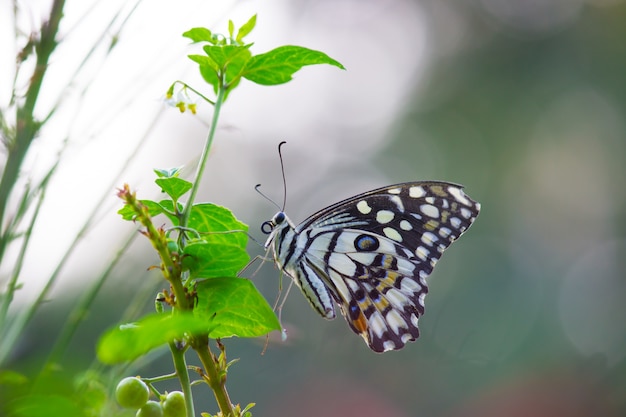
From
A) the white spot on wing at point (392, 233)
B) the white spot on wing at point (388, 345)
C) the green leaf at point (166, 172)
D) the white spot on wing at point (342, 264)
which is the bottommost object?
the white spot on wing at point (388, 345)

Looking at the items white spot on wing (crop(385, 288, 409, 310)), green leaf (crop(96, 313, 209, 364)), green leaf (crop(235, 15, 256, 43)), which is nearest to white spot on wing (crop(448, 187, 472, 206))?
white spot on wing (crop(385, 288, 409, 310))

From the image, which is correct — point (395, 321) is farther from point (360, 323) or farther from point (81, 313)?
point (81, 313)

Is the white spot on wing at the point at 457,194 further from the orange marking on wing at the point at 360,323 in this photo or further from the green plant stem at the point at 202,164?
the green plant stem at the point at 202,164

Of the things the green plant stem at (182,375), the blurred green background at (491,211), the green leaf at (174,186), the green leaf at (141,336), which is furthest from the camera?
the blurred green background at (491,211)

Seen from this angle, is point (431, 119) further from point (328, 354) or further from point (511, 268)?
point (328, 354)

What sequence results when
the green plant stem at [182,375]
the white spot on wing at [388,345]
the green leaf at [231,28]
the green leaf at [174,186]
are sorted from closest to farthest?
the green plant stem at [182,375], the green leaf at [174,186], the green leaf at [231,28], the white spot on wing at [388,345]

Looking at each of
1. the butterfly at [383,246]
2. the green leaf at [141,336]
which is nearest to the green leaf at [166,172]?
the green leaf at [141,336]
